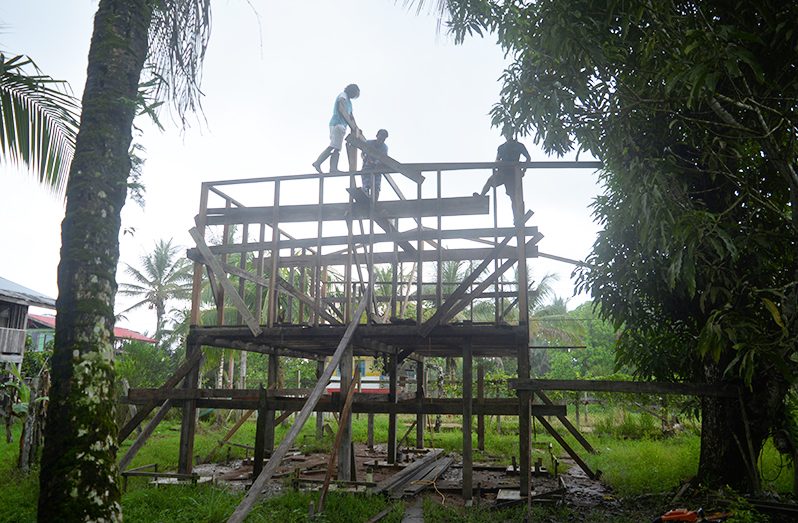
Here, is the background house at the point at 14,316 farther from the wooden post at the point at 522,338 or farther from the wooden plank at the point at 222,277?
the wooden post at the point at 522,338

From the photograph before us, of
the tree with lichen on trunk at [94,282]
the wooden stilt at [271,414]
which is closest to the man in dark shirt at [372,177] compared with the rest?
the tree with lichen on trunk at [94,282]

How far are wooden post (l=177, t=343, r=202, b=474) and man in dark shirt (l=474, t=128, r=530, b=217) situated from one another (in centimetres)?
550

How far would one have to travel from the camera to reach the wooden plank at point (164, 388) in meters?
8.79

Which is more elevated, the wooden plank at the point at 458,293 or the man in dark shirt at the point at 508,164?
the man in dark shirt at the point at 508,164

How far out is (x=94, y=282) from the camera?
4125 mm

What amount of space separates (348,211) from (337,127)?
5.11 ft

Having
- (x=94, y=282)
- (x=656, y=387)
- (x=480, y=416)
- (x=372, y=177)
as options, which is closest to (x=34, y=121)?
(x=94, y=282)

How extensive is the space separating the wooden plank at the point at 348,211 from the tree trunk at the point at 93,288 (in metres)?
4.67

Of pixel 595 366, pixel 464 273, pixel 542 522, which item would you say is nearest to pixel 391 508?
pixel 542 522

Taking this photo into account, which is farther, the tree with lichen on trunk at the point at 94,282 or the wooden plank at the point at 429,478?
the wooden plank at the point at 429,478

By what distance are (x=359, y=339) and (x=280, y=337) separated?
4.20ft

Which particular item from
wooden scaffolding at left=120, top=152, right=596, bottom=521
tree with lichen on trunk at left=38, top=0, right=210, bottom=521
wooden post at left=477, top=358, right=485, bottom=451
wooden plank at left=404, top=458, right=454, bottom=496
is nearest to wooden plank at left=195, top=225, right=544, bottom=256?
wooden scaffolding at left=120, top=152, right=596, bottom=521

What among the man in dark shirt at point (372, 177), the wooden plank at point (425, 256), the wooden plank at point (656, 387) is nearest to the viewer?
the wooden plank at point (656, 387)

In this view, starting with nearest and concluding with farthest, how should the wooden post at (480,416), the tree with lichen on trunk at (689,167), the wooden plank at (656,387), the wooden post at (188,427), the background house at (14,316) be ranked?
the tree with lichen on trunk at (689,167) < the wooden plank at (656,387) < the wooden post at (188,427) < the wooden post at (480,416) < the background house at (14,316)
